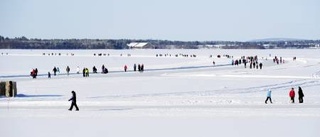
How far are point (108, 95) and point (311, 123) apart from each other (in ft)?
36.5

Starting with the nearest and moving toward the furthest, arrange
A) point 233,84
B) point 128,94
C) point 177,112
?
point 177,112 → point 128,94 → point 233,84

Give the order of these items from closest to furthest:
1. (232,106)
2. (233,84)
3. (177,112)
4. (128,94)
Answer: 1. (177,112)
2. (232,106)
3. (128,94)
4. (233,84)

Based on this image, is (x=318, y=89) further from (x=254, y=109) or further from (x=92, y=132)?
(x=92, y=132)

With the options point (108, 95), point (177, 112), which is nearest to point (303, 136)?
point (177, 112)

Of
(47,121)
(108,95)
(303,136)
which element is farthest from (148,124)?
(108,95)

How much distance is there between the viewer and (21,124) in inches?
590

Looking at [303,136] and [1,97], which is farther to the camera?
[1,97]

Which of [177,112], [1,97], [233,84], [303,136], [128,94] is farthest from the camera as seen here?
[233,84]

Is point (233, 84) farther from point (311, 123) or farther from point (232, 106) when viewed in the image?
point (311, 123)

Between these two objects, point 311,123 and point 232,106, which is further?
point 232,106

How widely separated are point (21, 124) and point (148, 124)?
3275mm

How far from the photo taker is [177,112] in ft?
58.4

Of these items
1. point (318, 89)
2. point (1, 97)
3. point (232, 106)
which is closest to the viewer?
point (232, 106)

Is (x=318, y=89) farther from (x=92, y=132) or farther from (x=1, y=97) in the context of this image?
(x=92, y=132)
